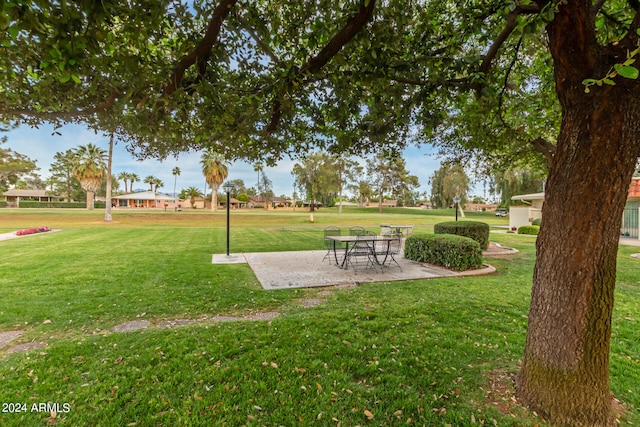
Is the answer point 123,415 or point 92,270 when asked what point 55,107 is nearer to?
point 123,415

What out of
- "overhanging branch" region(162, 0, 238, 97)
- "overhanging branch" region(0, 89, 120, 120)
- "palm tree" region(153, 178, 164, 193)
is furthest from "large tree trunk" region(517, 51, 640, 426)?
"palm tree" region(153, 178, 164, 193)

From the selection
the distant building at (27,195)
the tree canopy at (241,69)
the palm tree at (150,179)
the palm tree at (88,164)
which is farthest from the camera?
the palm tree at (150,179)

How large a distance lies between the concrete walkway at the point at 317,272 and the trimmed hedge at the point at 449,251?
0.82ft

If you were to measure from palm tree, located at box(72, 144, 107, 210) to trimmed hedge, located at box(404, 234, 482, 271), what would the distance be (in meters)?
43.9

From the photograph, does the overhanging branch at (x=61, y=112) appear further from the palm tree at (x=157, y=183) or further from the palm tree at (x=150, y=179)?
the palm tree at (x=157, y=183)

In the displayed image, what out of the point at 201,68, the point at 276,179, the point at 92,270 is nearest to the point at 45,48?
the point at 201,68

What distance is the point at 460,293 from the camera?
18.1ft

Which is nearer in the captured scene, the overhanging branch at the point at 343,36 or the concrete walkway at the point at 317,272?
the overhanging branch at the point at 343,36

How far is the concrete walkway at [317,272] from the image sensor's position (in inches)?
254

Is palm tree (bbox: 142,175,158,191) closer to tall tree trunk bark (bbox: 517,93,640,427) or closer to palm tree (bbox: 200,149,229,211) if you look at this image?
palm tree (bbox: 200,149,229,211)

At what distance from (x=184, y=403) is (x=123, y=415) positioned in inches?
16.7

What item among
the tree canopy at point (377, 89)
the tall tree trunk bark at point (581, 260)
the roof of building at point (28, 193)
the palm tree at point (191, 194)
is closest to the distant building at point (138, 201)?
the palm tree at point (191, 194)

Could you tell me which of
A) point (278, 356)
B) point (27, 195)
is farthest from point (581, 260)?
point (27, 195)

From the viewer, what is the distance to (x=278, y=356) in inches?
122
